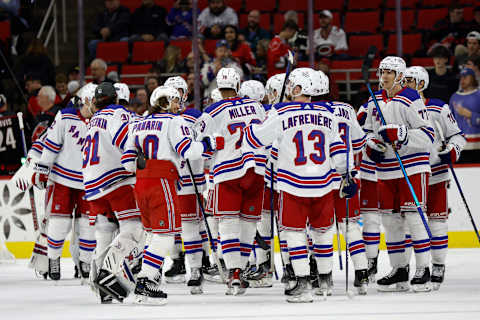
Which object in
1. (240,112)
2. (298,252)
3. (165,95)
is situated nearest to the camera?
(298,252)

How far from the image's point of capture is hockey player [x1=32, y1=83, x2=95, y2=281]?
7855mm

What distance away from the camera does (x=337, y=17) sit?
13.3 m

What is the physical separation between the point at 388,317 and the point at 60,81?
21.3ft

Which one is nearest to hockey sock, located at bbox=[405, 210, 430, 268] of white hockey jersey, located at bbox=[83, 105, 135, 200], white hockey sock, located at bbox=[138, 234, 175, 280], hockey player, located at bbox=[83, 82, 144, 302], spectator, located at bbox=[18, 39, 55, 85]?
white hockey sock, located at bbox=[138, 234, 175, 280]

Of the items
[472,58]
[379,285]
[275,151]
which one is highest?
[472,58]

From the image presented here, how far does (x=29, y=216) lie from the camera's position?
10.2 metres

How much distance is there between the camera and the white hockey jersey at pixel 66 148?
309 inches

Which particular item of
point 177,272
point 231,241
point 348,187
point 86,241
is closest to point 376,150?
point 348,187

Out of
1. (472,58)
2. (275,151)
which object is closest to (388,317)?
(275,151)

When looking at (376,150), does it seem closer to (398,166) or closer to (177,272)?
(398,166)

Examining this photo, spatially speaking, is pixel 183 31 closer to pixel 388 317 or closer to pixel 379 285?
pixel 379 285

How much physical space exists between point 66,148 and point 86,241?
2.54ft

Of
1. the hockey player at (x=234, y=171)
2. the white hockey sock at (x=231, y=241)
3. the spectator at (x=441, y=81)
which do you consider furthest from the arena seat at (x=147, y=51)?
the white hockey sock at (x=231, y=241)

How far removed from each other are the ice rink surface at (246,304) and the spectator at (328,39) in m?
4.56
